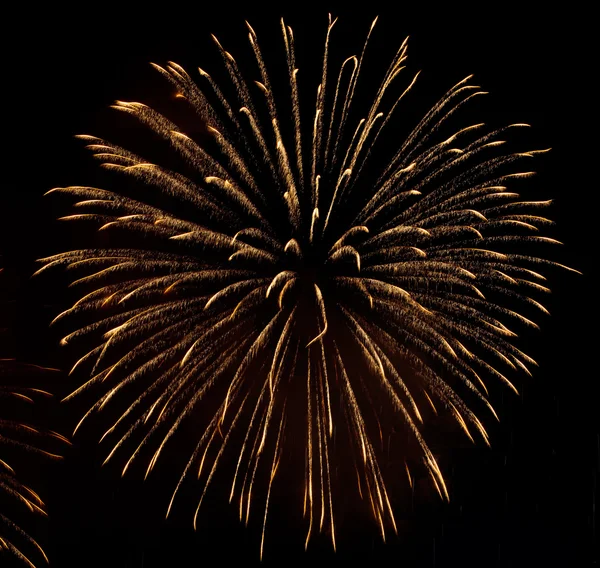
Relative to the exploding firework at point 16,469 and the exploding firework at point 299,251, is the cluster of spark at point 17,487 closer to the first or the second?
the exploding firework at point 16,469

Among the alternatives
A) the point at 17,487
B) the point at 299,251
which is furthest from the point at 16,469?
the point at 299,251

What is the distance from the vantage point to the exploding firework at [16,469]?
26.5 feet

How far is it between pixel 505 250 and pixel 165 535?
6.43 meters

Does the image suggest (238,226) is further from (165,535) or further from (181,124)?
(165,535)

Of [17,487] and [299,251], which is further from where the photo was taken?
[17,487]

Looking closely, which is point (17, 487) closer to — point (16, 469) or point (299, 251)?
point (16, 469)

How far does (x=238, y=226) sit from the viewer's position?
21.2ft

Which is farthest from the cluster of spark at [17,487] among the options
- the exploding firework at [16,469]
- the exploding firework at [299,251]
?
the exploding firework at [299,251]

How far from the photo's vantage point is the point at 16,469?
8.36 metres

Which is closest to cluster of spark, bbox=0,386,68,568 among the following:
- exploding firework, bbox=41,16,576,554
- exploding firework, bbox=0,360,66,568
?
exploding firework, bbox=0,360,66,568

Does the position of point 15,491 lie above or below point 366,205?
below

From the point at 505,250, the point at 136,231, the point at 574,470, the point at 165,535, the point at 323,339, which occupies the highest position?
the point at 505,250

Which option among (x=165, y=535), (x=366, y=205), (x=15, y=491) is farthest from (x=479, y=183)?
(x=15, y=491)

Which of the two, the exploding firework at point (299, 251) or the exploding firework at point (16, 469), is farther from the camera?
the exploding firework at point (16, 469)
